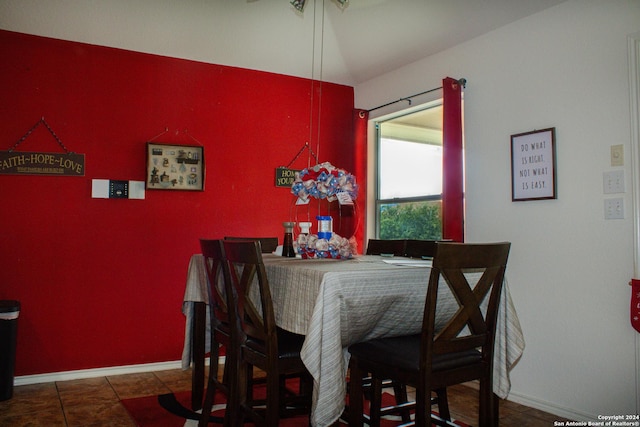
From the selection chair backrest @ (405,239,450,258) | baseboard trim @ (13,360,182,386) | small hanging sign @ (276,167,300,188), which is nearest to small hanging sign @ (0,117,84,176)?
baseboard trim @ (13,360,182,386)

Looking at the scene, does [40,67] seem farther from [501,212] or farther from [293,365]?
[501,212]

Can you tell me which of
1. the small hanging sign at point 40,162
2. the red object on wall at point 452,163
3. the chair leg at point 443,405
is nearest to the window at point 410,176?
the red object on wall at point 452,163

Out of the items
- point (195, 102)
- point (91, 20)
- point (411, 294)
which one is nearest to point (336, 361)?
point (411, 294)

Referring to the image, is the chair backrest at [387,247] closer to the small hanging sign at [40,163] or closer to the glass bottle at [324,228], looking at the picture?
the glass bottle at [324,228]

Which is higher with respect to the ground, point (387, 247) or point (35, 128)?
point (35, 128)

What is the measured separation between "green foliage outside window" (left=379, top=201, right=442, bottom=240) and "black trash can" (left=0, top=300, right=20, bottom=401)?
2.78 meters

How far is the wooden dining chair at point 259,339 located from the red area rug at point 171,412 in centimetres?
60

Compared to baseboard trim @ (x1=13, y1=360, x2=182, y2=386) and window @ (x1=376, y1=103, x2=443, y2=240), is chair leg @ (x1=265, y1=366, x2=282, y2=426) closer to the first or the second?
baseboard trim @ (x1=13, y1=360, x2=182, y2=386)

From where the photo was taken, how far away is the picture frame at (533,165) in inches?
113

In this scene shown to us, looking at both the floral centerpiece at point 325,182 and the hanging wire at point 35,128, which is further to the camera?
the hanging wire at point 35,128

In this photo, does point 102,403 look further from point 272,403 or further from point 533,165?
point 533,165

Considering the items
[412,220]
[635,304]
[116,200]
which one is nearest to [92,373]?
[116,200]

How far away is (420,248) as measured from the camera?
2758 mm

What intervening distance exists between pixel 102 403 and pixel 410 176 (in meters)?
2.69
